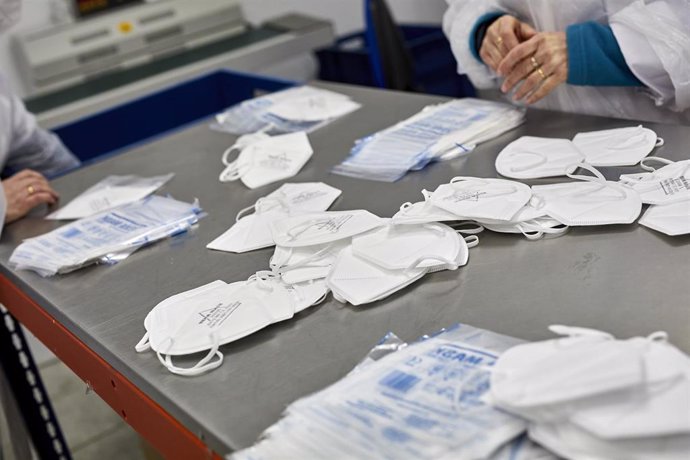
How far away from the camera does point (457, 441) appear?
622 millimetres

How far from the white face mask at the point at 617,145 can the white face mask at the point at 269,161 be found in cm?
50

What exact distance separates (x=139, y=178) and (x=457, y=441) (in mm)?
1053

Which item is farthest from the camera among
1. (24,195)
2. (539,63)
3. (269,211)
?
(24,195)

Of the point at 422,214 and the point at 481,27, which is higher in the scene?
the point at 481,27

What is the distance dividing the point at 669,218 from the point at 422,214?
12.0 inches

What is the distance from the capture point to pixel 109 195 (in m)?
1.44

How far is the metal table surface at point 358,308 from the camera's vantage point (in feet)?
2.57

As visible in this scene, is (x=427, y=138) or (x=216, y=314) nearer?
(x=216, y=314)

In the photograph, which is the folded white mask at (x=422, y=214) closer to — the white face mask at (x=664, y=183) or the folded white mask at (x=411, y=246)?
the folded white mask at (x=411, y=246)

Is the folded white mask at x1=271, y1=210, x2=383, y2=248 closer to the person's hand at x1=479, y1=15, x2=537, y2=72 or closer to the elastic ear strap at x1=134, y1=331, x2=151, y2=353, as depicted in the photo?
the elastic ear strap at x1=134, y1=331, x2=151, y2=353

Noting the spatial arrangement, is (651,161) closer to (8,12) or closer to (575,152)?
(575,152)

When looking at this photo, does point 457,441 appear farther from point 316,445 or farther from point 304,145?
point 304,145

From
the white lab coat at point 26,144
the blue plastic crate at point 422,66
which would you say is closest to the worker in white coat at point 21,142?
the white lab coat at point 26,144

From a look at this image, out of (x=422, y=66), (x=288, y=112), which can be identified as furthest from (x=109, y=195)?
(x=422, y=66)
